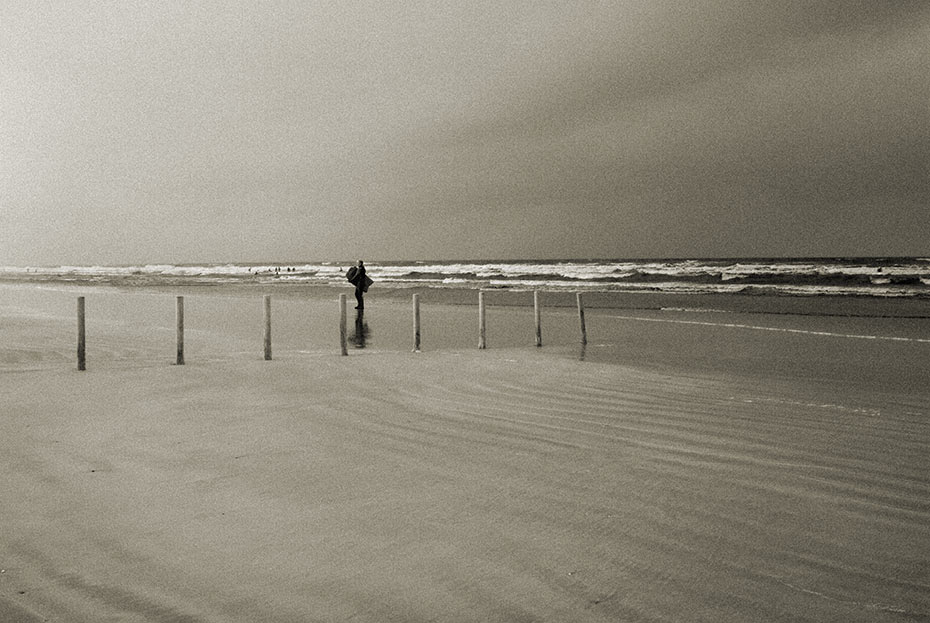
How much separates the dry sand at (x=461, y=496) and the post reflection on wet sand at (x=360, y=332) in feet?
17.2

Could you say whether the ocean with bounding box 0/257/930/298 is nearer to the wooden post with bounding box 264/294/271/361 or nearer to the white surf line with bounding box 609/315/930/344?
the white surf line with bounding box 609/315/930/344

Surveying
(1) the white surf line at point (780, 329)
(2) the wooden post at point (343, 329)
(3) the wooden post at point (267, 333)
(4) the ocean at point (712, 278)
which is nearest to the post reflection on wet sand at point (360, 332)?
(2) the wooden post at point (343, 329)

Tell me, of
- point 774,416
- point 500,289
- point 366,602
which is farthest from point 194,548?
point 500,289

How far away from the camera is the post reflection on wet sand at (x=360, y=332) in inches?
623

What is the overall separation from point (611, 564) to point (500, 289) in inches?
1510

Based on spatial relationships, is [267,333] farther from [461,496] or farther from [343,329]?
[461,496]

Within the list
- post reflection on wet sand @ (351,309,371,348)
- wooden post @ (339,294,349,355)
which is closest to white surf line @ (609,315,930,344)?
post reflection on wet sand @ (351,309,371,348)

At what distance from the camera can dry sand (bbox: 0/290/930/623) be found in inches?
127

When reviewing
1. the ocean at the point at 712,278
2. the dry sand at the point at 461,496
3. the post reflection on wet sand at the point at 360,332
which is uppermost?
the ocean at the point at 712,278

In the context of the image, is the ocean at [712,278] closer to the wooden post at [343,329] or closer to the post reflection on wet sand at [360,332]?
the post reflection on wet sand at [360,332]

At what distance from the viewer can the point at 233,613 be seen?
3049mm

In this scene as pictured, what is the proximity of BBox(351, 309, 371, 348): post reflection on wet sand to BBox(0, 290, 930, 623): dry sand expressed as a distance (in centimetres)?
525

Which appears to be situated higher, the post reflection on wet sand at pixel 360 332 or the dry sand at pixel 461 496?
the post reflection on wet sand at pixel 360 332

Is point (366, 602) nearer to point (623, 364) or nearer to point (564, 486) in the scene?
point (564, 486)
